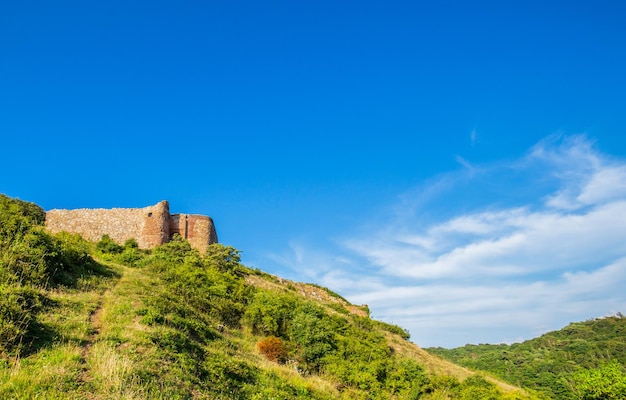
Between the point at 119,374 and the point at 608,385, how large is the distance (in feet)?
147

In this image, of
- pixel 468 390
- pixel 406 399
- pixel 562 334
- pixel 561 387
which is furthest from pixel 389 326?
pixel 562 334

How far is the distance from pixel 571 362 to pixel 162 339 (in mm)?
84578

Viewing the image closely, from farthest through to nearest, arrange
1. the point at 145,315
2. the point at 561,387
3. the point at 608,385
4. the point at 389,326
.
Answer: the point at 561,387 < the point at 389,326 < the point at 608,385 < the point at 145,315

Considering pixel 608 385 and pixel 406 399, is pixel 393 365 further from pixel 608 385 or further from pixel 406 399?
pixel 608 385

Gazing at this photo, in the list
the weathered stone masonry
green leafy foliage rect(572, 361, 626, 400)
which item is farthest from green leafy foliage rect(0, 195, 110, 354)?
green leafy foliage rect(572, 361, 626, 400)

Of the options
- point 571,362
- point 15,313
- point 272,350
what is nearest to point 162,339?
point 15,313

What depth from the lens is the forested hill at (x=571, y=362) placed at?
39062 mm

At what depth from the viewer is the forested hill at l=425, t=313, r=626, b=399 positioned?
128 feet

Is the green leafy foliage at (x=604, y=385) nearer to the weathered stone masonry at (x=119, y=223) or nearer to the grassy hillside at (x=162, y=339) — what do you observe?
the grassy hillside at (x=162, y=339)

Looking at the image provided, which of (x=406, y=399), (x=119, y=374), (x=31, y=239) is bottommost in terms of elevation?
(x=406, y=399)

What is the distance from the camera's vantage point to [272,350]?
1759 centimetres

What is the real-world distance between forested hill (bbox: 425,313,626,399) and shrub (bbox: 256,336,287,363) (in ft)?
113

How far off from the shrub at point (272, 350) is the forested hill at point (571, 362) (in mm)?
34394

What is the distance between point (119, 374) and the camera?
7.15 meters
